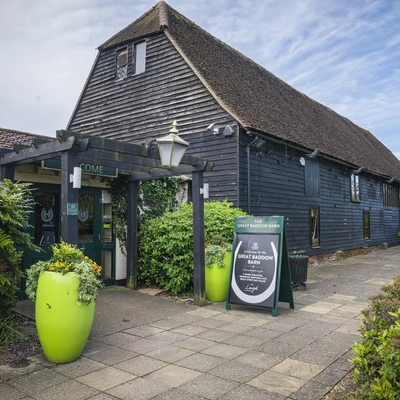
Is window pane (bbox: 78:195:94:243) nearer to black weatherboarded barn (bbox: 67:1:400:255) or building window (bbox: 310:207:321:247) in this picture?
black weatherboarded barn (bbox: 67:1:400:255)

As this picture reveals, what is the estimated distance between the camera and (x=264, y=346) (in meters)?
4.50

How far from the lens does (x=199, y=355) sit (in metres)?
4.18

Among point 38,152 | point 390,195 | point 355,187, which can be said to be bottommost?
point 38,152

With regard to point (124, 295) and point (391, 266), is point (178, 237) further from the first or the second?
point (391, 266)

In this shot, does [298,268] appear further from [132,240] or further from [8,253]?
[8,253]

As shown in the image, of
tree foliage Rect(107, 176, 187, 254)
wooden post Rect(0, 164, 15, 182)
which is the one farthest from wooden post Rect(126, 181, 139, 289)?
wooden post Rect(0, 164, 15, 182)

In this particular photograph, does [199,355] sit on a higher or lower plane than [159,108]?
lower

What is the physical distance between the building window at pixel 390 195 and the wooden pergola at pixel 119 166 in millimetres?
17286

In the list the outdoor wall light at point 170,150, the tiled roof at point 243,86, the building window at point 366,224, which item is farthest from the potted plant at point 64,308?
the building window at point 366,224

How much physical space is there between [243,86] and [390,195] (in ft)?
45.2

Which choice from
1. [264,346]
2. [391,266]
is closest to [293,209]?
[391,266]

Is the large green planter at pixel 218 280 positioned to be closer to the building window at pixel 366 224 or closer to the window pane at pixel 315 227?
the window pane at pixel 315 227

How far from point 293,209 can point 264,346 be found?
27.5ft

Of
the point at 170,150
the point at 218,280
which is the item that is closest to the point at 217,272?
the point at 218,280
